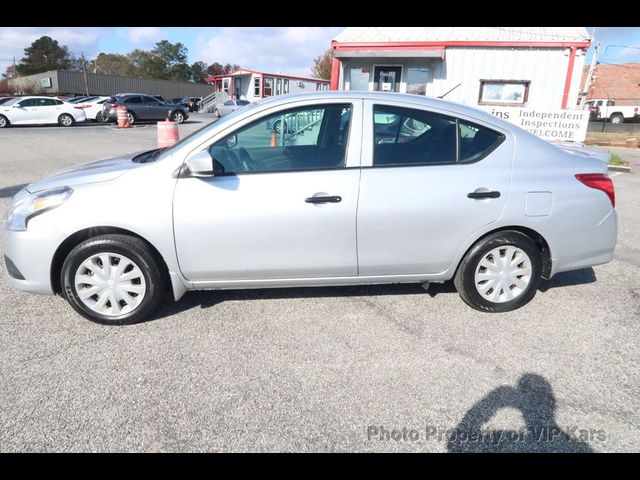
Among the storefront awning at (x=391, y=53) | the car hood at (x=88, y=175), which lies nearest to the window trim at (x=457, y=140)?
the car hood at (x=88, y=175)

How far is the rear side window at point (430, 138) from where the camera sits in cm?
319

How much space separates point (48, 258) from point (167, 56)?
10099 cm

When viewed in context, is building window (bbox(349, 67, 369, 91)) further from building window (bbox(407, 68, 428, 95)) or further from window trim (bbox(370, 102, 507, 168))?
window trim (bbox(370, 102, 507, 168))

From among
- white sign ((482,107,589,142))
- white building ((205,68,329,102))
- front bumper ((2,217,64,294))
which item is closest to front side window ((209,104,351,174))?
front bumper ((2,217,64,294))

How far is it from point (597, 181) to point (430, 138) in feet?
4.38

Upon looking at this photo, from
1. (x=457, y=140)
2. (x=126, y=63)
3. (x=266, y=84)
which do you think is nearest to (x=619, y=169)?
(x=457, y=140)

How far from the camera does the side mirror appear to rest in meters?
2.85

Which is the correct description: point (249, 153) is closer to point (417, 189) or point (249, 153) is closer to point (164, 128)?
point (417, 189)

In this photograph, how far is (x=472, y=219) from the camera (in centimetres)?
321

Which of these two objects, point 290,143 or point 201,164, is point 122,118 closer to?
point 290,143

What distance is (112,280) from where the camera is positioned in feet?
10.1

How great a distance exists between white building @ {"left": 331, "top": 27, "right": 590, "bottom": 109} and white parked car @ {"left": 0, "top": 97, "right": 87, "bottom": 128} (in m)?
16.5
